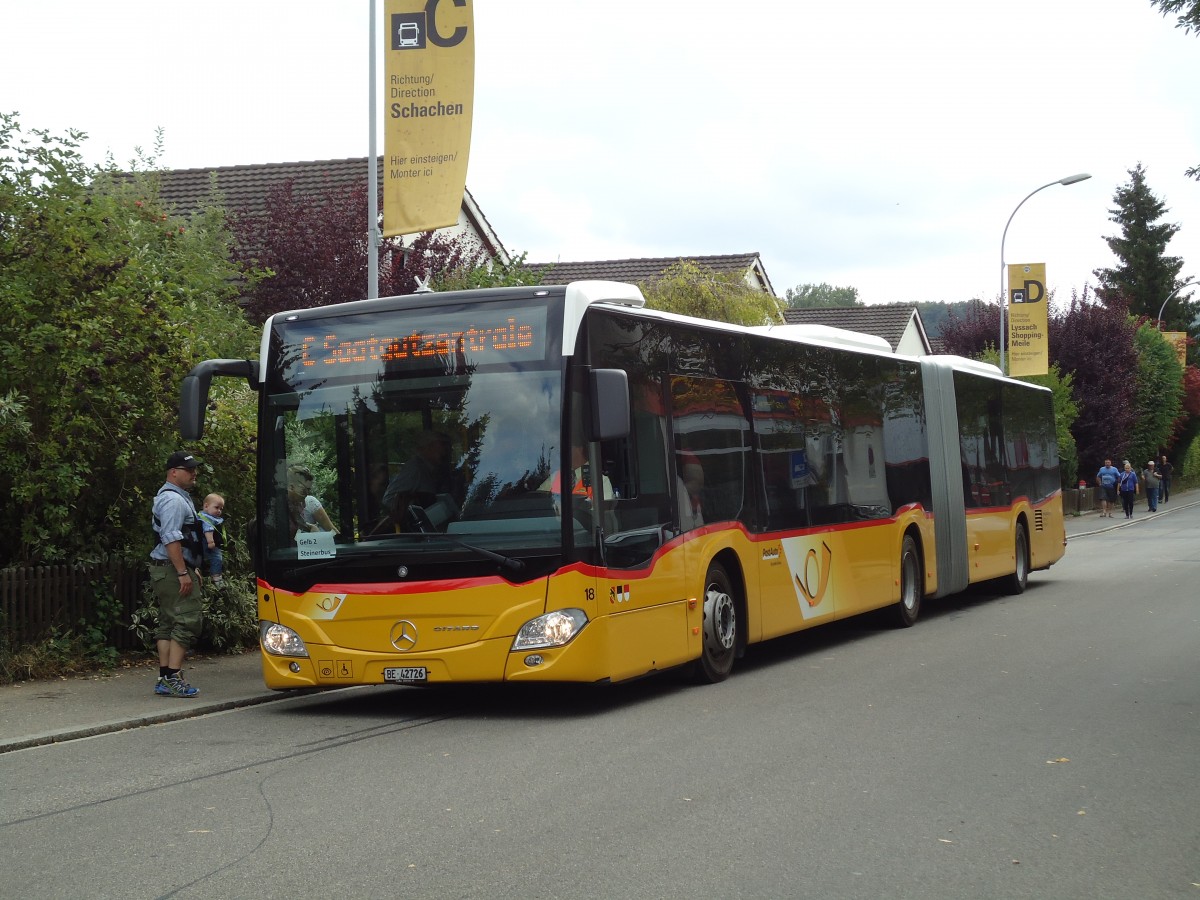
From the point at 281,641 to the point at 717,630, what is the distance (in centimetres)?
347

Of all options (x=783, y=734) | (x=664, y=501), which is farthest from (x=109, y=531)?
(x=783, y=734)

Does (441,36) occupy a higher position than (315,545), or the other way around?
(441,36)

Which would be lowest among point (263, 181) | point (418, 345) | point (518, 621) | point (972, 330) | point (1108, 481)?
point (518, 621)

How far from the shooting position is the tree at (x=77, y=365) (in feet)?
40.9

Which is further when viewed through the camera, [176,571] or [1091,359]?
[1091,359]

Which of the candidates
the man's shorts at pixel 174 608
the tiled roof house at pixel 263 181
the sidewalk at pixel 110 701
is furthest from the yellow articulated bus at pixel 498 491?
the tiled roof house at pixel 263 181

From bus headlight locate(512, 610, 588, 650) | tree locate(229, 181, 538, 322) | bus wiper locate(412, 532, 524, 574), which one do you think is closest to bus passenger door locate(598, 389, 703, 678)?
bus headlight locate(512, 610, 588, 650)

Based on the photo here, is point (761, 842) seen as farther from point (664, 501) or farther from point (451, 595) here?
point (664, 501)

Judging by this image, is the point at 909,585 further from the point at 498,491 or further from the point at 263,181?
the point at 263,181

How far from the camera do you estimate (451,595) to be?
391 inches

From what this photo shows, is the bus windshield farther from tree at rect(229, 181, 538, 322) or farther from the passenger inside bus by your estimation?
tree at rect(229, 181, 538, 322)

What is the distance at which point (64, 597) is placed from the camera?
42.5ft

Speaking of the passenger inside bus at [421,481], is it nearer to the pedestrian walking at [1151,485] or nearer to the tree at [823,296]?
the pedestrian walking at [1151,485]

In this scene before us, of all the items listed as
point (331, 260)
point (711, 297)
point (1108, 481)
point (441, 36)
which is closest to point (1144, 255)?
point (1108, 481)
